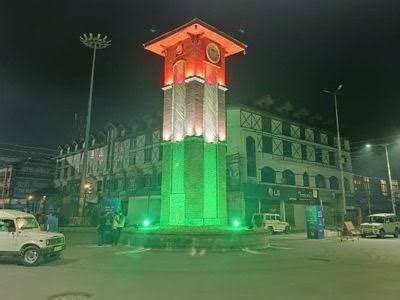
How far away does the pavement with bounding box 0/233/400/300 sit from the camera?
776cm

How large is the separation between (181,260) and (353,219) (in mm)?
40022

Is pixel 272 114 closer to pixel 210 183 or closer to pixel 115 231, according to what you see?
pixel 210 183

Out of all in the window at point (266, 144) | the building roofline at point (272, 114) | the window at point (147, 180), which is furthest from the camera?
the window at point (147, 180)

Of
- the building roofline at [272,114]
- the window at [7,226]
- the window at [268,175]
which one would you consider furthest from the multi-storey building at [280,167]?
the window at [7,226]

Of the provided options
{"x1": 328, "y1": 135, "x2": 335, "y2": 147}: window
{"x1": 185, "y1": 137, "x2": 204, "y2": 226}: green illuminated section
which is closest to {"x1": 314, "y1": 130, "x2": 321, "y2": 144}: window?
{"x1": 328, "y1": 135, "x2": 335, "y2": 147}: window

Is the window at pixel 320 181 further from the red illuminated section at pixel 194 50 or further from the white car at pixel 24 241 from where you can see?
the white car at pixel 24 241

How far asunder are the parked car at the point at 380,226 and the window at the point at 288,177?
33.2ft

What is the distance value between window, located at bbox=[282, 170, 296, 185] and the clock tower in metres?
18.2

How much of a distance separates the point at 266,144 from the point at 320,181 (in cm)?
1026

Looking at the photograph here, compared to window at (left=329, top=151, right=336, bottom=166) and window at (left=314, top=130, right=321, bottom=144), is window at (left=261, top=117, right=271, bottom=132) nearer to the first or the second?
window at (left=314, top=130, right=321, bottom=144)

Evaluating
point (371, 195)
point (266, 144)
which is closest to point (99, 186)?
point (266, 144)

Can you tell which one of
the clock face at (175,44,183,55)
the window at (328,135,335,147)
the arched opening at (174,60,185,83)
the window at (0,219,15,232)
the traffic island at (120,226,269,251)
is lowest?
the traffic island at (120,226,269,251)

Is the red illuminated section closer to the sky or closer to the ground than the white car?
closer to the sky

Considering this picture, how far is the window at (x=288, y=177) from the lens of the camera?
3867 cm
